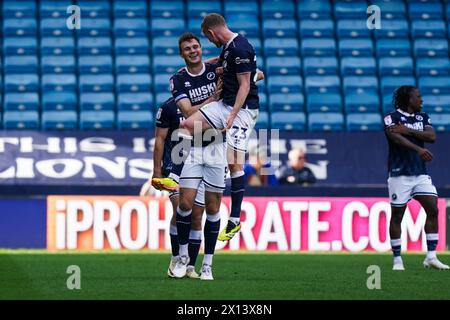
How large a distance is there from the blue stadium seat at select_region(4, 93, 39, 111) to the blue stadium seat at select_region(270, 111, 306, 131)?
413cm

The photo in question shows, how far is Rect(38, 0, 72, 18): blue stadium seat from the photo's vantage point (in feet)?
72.6

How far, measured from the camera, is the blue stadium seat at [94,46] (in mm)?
21578

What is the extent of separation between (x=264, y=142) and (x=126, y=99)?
3.21 m

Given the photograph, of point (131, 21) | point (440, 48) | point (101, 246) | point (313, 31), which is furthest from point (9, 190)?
point (440, 48)

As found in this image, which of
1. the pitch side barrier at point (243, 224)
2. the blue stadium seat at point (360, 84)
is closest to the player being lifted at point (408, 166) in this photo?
the pitch side barrier at point (243, 224)

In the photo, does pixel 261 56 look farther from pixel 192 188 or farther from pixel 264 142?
pixel 192 188

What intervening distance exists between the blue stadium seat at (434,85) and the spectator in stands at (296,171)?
4120 millimetres

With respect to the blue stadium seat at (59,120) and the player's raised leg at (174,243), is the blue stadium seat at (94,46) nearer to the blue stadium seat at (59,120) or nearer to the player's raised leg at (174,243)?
the blue stadium seat at (59,120)

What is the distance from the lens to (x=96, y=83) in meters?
20.9

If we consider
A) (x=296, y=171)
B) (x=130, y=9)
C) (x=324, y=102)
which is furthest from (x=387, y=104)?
(x=130, y=9)

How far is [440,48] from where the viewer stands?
2253 cm

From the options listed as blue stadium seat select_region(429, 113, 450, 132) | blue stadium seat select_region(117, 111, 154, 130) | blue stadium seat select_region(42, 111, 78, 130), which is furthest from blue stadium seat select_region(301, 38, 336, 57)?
blue stadium seat select_region(42, 111, 78, 130)

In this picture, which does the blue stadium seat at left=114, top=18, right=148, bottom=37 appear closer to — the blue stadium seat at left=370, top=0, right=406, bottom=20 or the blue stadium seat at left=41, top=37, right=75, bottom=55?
the blue stadium seat at left=41, top=37, right=75, bottom=55

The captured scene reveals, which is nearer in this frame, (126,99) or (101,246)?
(101,246)
